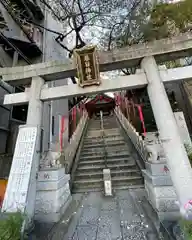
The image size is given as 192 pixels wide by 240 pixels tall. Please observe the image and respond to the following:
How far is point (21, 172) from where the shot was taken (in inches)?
130

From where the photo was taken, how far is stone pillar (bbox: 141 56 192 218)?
2869mm

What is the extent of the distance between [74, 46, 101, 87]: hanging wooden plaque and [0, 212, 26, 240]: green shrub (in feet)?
10.4

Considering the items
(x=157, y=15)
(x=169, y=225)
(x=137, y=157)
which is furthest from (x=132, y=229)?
(x=157, y=15)

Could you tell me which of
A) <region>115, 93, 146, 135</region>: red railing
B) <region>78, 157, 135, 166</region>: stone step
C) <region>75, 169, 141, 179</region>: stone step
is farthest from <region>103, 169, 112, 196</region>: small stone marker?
<region>115, 93, 146, 135</region>: red railing

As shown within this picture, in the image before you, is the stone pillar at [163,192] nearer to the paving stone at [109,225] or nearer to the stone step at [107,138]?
the paving stone at [109,225]

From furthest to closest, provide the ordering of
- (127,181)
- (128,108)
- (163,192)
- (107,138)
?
(128,108)
(107,138)
(127,181)
(163,192)

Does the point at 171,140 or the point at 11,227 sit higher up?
the point at 171,140

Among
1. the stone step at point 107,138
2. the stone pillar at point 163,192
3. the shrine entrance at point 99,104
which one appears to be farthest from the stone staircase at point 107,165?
the shrine entrance at point 99,104

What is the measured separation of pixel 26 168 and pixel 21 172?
135 millimetres

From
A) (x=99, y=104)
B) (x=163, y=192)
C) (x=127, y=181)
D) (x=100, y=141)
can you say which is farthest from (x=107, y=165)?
(x=99, y=104)

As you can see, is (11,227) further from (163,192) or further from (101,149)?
(101,149)

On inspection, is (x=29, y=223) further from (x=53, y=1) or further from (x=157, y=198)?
(x=53, y=1)

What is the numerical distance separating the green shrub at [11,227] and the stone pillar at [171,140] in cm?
288

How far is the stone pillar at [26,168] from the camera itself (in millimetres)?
3076
